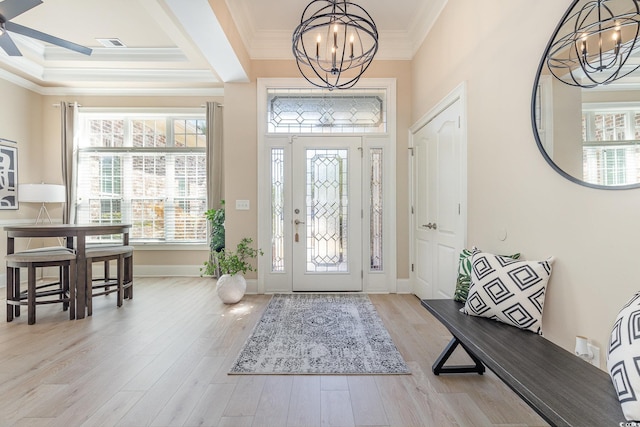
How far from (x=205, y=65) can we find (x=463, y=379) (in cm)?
472

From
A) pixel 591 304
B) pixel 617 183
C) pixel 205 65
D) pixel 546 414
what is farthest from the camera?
pixel 205 65

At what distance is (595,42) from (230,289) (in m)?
3.55

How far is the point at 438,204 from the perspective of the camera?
3.14 metres

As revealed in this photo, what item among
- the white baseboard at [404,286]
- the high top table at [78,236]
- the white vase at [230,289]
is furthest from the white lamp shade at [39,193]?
the white baseboard at [404,286]

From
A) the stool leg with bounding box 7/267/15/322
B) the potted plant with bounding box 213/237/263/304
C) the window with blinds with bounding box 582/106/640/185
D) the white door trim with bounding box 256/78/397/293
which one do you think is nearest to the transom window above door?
the white door trim with bounding box 256/78/397/293

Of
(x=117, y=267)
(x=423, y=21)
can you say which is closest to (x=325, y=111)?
A: (x=423, y=21)

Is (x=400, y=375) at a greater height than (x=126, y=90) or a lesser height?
lesser

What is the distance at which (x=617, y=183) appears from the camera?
127cm

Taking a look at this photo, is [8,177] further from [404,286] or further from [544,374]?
[544,374]

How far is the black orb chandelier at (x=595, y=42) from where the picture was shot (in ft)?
4.11

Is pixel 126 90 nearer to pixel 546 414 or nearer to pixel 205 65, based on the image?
pixel 205 65

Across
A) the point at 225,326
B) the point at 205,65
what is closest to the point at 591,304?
the point at 225,326

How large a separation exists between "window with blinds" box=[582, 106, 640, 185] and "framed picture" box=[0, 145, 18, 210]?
20.8 ft

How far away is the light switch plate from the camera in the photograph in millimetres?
3967
